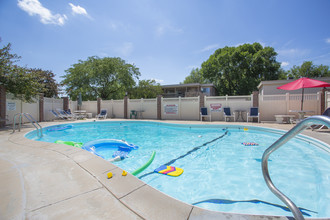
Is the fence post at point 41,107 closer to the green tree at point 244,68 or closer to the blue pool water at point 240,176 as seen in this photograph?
the blue pool water at point 240,176

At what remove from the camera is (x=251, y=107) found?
34.6ft

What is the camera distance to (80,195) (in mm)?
1792

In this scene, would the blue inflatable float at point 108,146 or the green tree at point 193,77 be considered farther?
the green tree at point 193,77

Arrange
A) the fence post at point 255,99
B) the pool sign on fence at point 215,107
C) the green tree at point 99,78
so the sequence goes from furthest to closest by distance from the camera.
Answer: the green tree at point 99,78
the pool sign on fence at point 215,107
the fence post at point 255,99

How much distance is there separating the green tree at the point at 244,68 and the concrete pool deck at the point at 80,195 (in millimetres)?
25769

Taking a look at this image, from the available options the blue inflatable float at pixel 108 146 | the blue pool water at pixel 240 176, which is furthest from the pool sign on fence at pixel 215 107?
the blue inflatable float at pixel 108 146

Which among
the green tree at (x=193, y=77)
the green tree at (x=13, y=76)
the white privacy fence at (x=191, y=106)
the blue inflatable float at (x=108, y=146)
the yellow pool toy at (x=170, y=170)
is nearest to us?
the yellow pool toy at (x=170, y=170)

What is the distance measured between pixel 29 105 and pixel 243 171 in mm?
15321

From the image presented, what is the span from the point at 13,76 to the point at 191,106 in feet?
40.6

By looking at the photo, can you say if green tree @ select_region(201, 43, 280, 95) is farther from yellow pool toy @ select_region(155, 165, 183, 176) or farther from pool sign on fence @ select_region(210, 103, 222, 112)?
yellow pool toy @ select_region(155, 165, 183, 176)

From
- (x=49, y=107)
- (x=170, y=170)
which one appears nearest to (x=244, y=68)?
(x=170, y=170)

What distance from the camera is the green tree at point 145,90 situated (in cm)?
2428

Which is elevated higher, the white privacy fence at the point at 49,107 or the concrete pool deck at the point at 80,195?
the white privacy fence at the point at 49,107

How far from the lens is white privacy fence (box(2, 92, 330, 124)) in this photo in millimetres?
10195
